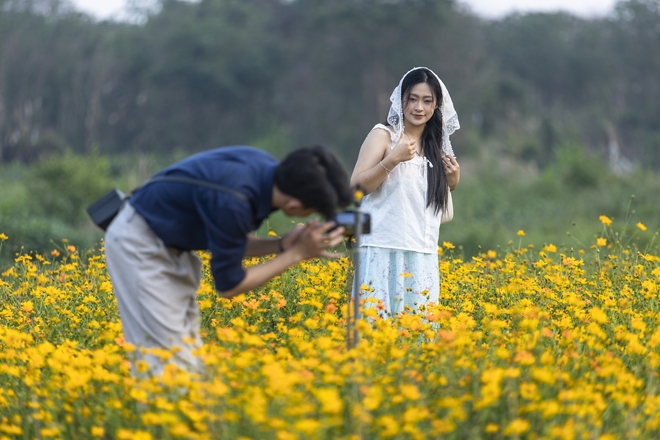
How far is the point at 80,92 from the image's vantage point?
38.8 m

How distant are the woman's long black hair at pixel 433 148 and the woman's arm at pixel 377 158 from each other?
0.21m

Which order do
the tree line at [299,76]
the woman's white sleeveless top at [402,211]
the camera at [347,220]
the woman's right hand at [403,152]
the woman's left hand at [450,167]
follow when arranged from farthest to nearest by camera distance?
the tree line at [299,76] < the woman's left hand at [450,167] < the woman's white sleeveless top at [402,211] < the woman's right hand at [403,152] < the camera at [347,220]

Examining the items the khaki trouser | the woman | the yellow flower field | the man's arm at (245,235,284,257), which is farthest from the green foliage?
the khaki trouser

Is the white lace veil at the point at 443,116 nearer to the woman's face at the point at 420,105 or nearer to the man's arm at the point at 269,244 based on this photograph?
the woman's face at the point at 420,105

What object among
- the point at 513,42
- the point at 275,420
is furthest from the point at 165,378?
the point at 513,42

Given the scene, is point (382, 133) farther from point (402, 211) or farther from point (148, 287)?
point (148, 287)

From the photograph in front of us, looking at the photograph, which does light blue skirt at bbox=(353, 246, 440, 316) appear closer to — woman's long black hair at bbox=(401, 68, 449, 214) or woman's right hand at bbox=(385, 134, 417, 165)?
woman's long black hair at bbox=(401, 68, 449, 214)

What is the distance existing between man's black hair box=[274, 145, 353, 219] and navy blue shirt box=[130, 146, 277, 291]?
0.08 m

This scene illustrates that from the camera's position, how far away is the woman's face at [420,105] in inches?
179

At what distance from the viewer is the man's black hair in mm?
3021

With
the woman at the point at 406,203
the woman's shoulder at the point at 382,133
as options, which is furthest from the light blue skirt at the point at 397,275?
the woman's shoulder at the point at 382,133

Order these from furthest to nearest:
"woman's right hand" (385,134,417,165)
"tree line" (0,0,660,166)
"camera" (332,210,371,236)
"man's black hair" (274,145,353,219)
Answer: "tree line" (0,0,660,166) → "woman's right hand" (385,134,417,165) → "camera" (332,210,371,236) → "man's black hair" (274,145,353,219)

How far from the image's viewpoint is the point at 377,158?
14.7 feet

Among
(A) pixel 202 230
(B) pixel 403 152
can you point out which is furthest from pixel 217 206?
(B) pixel 403 152
